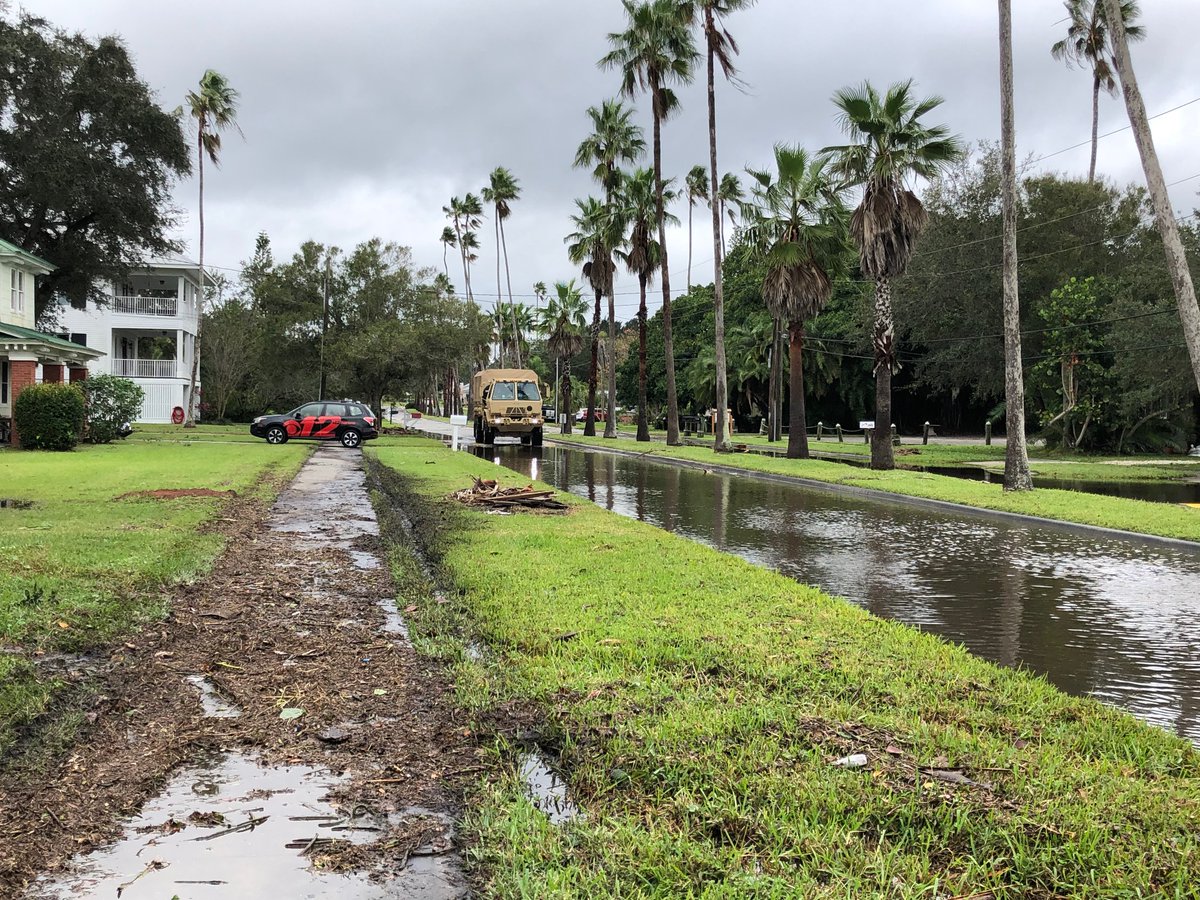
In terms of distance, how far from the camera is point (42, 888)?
11.1 feet

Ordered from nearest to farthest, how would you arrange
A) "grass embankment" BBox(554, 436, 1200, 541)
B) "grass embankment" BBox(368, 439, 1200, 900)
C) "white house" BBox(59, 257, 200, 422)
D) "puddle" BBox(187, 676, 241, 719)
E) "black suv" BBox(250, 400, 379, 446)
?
1. "grass embankment" BBox(368, 439, 1200, 900)
2. "puddle" BBox(187, 676, 241, 719)
3. "grass embankment" BBox(554, 436, 1200, 541)
4. "black suv" BBox(250, 400, 379, 446)
5. "white house" BBox(59, 257, 200, 422)

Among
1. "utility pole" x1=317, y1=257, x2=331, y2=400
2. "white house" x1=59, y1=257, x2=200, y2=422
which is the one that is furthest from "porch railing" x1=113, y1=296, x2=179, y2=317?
"utility pole" x1=317, y1=257, x2=331, y2=400

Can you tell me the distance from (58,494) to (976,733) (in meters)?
15.0

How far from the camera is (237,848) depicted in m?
3.79

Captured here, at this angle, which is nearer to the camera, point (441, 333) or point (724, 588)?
point (724, 588)

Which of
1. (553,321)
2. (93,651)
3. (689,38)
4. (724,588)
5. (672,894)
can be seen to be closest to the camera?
(672,894)

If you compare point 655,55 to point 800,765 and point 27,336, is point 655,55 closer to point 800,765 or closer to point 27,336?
point 27,336

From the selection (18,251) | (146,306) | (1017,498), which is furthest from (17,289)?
(1017,498)

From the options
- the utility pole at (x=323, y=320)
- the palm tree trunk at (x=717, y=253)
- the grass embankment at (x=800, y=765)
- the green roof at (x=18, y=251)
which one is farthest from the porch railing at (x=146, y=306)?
the grass embankment at (x=800, y=765)

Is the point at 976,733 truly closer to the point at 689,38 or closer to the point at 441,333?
the point at 689,38

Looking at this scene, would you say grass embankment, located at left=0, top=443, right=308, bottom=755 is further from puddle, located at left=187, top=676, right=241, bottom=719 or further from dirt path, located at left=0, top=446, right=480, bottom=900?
puddle, located at left=187, top=676, right=241, bottom=719

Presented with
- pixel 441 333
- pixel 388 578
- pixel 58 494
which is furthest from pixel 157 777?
pixel 441 333

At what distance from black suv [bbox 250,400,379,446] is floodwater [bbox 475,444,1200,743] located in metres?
19.4

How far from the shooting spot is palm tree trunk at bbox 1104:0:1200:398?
16.8m
